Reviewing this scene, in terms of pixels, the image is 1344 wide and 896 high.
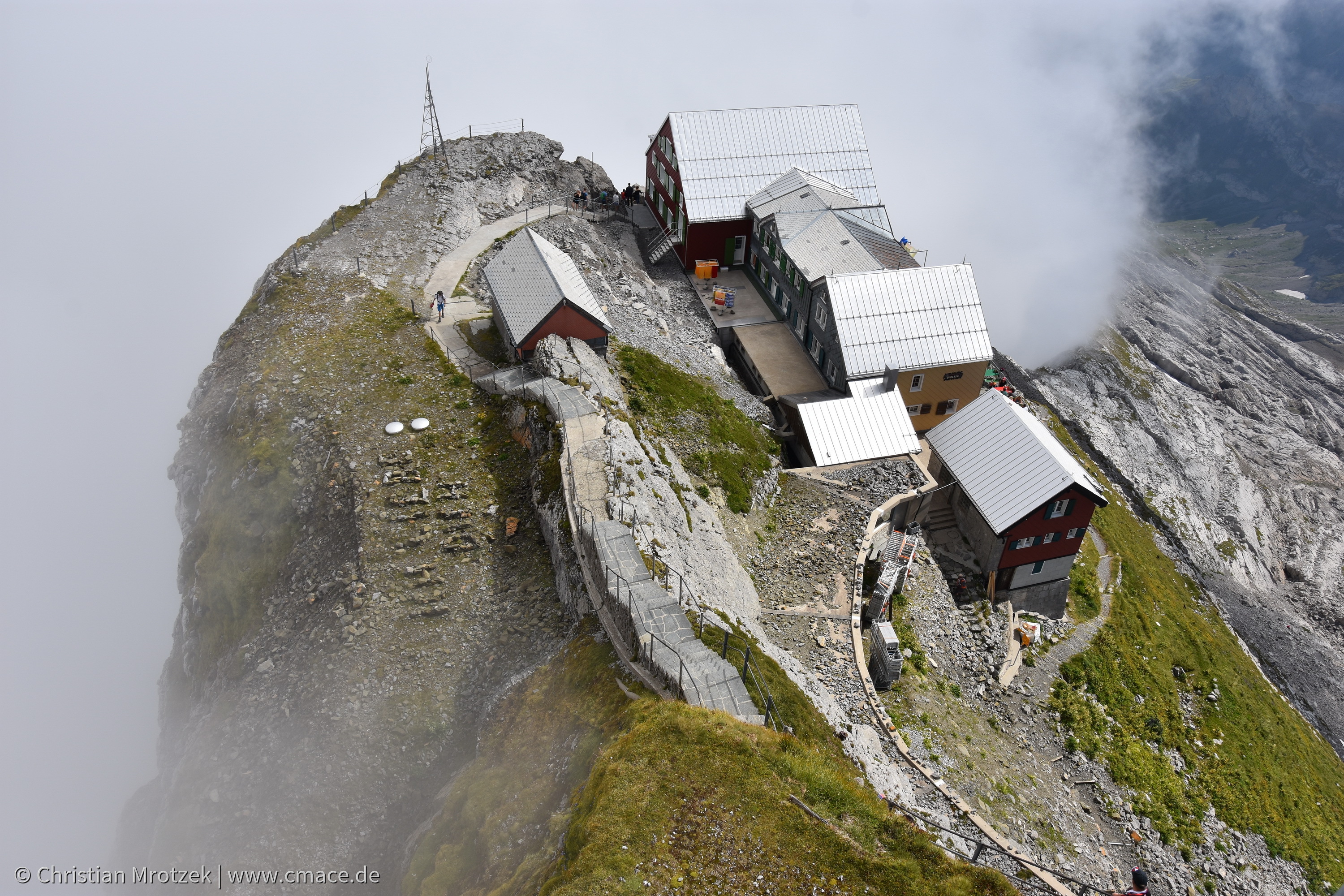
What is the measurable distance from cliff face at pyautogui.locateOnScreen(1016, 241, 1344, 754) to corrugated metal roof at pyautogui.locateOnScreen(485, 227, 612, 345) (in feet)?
189

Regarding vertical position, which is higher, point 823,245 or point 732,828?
point 823,245

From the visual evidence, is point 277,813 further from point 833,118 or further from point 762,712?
point 833,118

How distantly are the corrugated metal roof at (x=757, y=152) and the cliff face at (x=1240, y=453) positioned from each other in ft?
119

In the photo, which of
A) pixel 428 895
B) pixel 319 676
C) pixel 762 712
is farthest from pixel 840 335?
pixel 428 895

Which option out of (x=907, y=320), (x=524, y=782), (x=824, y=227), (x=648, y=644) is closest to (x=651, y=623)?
(x=648, y=644)

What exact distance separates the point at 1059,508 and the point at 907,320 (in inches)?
632

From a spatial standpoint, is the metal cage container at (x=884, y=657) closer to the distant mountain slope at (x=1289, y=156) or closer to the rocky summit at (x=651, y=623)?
the rocky summit at (x=651, y=623)

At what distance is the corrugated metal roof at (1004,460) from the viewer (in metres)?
42.1

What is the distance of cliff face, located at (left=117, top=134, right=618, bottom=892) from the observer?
25422 millimetres

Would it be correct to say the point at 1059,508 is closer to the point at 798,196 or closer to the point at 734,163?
the point at 798,196

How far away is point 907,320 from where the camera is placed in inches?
2028

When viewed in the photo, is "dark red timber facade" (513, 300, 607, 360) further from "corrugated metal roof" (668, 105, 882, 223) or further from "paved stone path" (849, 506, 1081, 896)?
"corrugated metal roof" (668, 105, 882, 223)

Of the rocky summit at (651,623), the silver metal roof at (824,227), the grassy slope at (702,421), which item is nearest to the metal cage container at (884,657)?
the rocky summit at (651,623)

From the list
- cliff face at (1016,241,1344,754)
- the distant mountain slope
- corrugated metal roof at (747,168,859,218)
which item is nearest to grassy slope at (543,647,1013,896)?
corrugated metal roof at (747,168,859,218)
